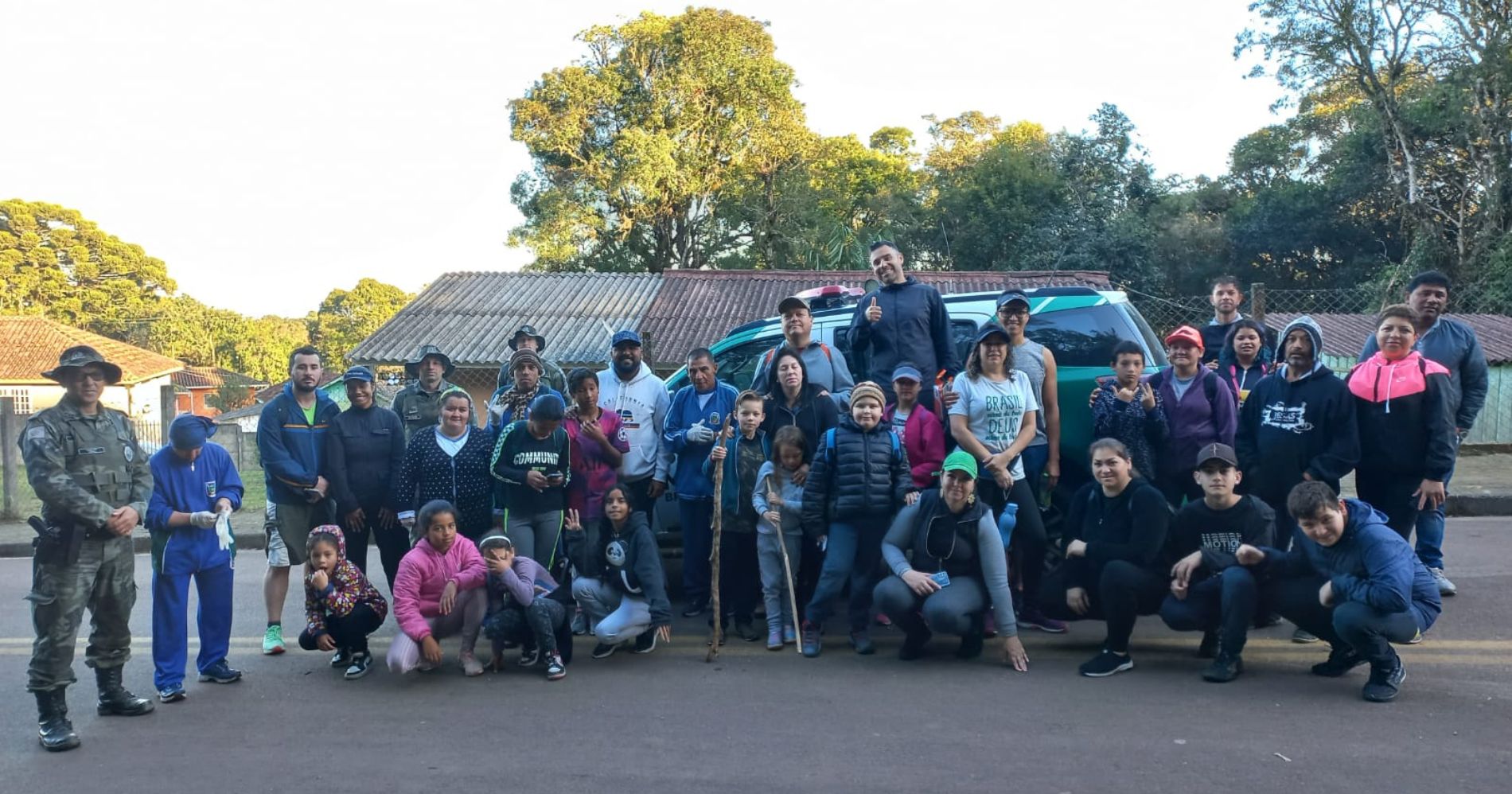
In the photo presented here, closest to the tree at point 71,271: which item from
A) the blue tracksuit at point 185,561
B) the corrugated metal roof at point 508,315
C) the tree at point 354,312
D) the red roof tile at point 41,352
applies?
the tree at point 354,312

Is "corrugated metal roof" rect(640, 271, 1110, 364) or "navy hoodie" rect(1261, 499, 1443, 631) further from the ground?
"corrugated metal roof" rect(640, 271, 1110, 364)

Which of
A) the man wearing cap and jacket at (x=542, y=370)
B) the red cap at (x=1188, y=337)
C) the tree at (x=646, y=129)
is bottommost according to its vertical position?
the man wearing cap and jacket at (x=542, y=370)

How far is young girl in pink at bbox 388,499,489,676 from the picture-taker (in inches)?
216

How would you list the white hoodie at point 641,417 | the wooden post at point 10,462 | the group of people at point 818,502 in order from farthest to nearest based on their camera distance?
the wooden post at point 10,462
the white hoodie at point 641,417
the group of people at point 818,502

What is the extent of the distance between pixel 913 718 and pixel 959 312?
10.8 ft

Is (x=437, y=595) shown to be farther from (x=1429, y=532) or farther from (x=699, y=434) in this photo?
(x=1429, y=532)

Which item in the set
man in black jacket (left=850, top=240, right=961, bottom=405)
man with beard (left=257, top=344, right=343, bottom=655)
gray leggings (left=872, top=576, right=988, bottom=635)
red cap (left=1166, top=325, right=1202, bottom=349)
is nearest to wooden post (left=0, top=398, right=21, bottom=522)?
man with beard (left=257, top=344, right=343, bottom=655)

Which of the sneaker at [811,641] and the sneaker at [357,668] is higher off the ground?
the sneaker at [811,641]

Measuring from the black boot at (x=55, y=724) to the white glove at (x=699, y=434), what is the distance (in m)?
3.46

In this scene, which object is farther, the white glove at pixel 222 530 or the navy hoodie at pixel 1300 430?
the navy hoodie at pixel 1300 430

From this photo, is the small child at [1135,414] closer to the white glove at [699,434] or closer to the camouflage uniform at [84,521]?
the white glove at [699,434]

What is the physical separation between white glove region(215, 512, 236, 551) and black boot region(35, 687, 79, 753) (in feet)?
3.20

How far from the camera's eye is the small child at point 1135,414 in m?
6.00

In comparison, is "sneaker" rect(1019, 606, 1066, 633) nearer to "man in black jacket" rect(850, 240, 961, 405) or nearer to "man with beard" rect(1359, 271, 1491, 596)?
"man in black jacket" rect(850, 240, 961, 405)
